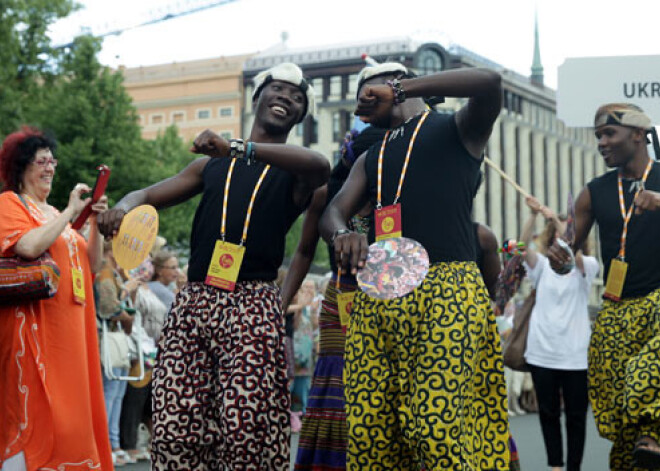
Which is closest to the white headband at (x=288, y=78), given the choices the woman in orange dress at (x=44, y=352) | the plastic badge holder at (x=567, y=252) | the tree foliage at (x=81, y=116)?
the woman in orange dress at (x=44, y=352)

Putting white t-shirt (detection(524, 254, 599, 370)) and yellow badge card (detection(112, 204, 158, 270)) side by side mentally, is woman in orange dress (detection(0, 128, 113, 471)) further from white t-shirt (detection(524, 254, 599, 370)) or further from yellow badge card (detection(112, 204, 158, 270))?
white t-shirt (detection(524, 254, 599, 370))

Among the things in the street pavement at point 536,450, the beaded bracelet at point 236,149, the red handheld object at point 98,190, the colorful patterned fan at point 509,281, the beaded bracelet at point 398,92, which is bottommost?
the street pavement at point 536,450

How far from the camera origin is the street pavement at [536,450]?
9.30 metres

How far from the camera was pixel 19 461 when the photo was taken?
584cm

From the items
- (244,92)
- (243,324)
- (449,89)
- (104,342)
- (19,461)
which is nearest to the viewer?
(449,89)

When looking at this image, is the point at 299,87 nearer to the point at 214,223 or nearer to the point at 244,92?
the point at 214,223

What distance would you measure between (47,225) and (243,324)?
1817 mm

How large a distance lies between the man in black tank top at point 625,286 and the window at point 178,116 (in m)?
73.6

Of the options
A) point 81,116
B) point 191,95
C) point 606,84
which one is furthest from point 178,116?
point 606,84

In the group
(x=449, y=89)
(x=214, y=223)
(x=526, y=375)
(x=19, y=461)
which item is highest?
(x=449, y=89)

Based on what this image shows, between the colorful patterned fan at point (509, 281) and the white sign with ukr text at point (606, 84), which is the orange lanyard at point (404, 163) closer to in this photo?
the white sign with ukr text at point (606, 84)

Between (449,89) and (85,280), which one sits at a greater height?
(449,89)

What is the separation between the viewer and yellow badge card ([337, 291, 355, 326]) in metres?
5.55

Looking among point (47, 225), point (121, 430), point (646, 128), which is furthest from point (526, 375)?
point (47, 225)
